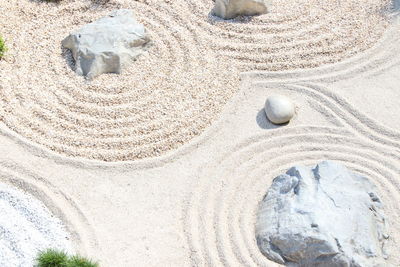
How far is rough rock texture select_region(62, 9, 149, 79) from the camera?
10.7 metres

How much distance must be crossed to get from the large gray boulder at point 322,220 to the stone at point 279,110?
124cm

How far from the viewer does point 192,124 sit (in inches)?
392

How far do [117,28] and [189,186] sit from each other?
3.55 meters

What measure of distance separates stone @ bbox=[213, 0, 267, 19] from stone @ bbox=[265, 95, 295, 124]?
7.93 feet

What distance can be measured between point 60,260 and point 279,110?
13.6ft

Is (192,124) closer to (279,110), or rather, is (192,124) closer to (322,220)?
(279,110)

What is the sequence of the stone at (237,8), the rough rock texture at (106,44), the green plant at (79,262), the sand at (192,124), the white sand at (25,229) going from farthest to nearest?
the stone at (237,8), the rough rock texture at (106,44), the sand at (192,124), the white sand at (25,229), the green plant at (79,262)

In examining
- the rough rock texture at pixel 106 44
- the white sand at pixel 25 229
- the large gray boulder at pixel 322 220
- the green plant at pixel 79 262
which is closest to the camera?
the green plant at pixel 79 262

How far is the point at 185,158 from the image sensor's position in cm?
952

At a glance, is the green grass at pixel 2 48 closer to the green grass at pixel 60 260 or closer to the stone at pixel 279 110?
the green grass at pixel 60 260

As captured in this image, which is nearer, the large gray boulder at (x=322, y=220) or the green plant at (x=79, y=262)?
the green plant at (x=79, y=262)

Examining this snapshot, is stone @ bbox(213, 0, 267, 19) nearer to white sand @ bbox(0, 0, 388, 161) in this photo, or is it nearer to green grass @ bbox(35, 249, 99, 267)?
white sand @ bbox(0, 0, 388, 161)

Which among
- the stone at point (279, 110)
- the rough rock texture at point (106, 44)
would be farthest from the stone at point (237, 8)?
the stone at point (279, 110)

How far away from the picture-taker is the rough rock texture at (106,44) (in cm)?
1073
